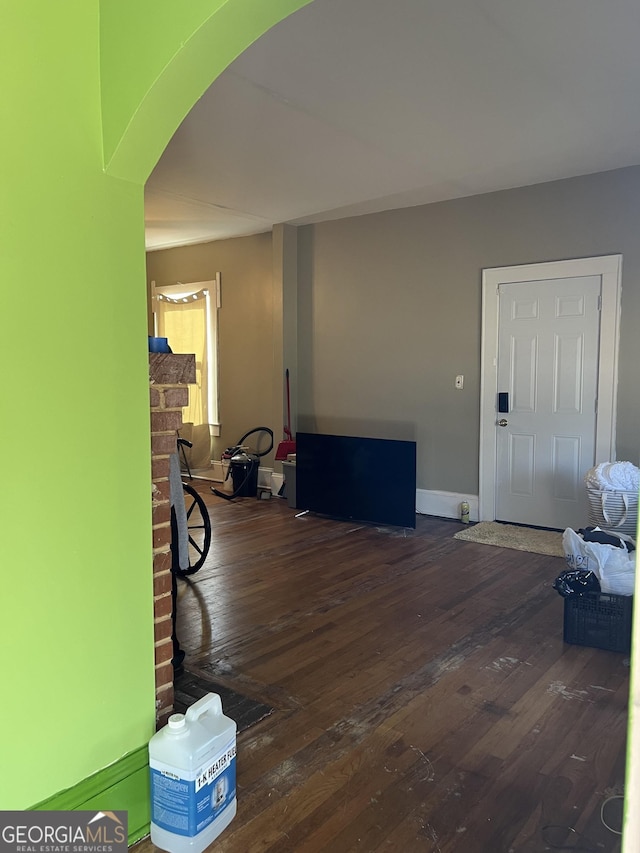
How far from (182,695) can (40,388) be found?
5.11ft

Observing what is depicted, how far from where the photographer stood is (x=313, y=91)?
10.3ft

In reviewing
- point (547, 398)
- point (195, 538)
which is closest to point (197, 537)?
point (195, 538)

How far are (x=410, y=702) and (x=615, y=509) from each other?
83.7 inches

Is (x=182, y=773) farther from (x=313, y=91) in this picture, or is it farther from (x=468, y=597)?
(x=313, y=91)

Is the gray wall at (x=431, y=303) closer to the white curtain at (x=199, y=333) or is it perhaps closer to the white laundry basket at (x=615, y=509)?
the white laundry basket at (x=615, y=509)

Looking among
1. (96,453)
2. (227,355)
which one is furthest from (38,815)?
(227,355)

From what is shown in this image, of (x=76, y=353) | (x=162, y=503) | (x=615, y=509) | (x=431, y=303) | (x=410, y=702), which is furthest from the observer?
(x=431, y=303)

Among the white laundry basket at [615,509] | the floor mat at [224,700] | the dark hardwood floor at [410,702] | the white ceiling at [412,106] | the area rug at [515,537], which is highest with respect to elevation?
the white ceiling at [412,106]

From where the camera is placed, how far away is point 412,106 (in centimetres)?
332

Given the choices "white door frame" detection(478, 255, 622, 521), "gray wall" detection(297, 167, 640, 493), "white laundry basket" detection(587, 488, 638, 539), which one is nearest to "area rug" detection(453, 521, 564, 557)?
"white door frame" detection(478, 255, 622, 521)

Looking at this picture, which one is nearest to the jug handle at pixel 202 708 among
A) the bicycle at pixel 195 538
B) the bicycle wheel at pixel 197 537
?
the bicycle at pixel 195 538

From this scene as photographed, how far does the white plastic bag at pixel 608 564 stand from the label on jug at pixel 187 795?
2047 millimetres

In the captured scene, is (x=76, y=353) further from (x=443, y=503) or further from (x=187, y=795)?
(x=443, y=503)

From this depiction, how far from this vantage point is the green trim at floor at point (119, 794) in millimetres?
1569
